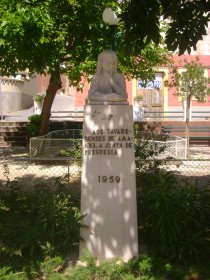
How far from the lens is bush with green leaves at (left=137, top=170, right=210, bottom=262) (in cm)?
552

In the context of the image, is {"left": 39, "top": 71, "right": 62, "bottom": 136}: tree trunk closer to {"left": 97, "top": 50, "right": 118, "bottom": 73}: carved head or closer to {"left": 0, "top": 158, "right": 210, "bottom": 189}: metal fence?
{"left": 0, "top": 158, "right": 210, "bottom": 189}: metal fence

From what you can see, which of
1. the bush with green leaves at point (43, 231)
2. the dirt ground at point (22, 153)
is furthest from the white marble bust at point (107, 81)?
the dirt ground at point (22, 153)

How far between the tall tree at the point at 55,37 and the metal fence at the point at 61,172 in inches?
97.0

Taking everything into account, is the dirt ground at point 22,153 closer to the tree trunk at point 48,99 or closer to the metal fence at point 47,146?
the tree trunk at point 48,99

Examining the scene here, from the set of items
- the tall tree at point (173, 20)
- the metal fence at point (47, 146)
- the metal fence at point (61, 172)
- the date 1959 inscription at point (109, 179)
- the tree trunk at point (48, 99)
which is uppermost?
the tall tree at point (173, 20)

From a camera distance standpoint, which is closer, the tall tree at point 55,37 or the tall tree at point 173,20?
the tall tree at point 173,20

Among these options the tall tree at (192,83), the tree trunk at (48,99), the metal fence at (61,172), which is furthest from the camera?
the tall tree at (192,83)

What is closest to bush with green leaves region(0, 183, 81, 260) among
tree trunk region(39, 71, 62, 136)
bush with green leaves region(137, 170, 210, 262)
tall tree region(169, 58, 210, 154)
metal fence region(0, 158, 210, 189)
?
bush with green leaves region(137, 170, 210, 262)

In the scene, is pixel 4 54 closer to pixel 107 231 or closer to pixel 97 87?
pixel 97 87

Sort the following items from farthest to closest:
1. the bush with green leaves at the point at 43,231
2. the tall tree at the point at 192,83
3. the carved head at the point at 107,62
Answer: the tall tree at the point at 192,83
the carved head at the point at 107,62
the bush with green leaves at the point at 43,231

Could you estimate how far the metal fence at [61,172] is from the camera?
830 cm

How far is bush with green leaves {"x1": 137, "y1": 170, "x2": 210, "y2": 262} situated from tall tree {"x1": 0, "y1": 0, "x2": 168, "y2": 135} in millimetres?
3972

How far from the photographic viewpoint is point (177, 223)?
18.1 ft

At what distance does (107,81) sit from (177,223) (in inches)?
78.4
